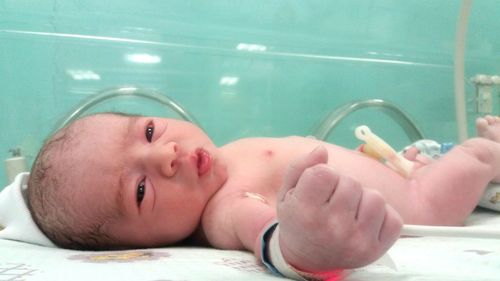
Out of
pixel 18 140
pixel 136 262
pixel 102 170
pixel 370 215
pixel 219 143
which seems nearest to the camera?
pixel 370 215

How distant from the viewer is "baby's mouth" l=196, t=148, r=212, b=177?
847 mm

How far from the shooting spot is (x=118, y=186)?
2.53 ft

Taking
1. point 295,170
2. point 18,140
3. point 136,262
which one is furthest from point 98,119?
point 18,140

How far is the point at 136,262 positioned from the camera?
0.58 meters

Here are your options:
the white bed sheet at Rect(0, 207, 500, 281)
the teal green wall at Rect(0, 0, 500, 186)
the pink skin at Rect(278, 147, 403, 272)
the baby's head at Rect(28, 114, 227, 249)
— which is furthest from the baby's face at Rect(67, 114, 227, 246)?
the teal green wall at Rect(0, 0, 500, 186)

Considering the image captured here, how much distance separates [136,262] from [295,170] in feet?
0.82

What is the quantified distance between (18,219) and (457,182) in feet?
2.56

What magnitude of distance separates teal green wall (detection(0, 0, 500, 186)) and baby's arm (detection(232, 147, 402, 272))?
1144mm

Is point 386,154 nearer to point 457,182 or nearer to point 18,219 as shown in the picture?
point 457,182

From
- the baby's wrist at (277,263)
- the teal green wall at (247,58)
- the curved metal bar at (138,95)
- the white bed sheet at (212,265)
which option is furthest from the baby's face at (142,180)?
the teal green wall at (247,58)

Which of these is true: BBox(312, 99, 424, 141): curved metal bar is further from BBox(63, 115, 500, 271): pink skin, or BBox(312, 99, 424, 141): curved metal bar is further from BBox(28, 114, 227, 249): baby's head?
BBox(28, 114, 227, 249): baby's head

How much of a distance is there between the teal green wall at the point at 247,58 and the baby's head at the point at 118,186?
0.68 meters

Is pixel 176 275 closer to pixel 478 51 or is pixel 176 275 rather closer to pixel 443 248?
pixel 443 248

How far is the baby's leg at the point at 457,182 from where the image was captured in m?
0.89
